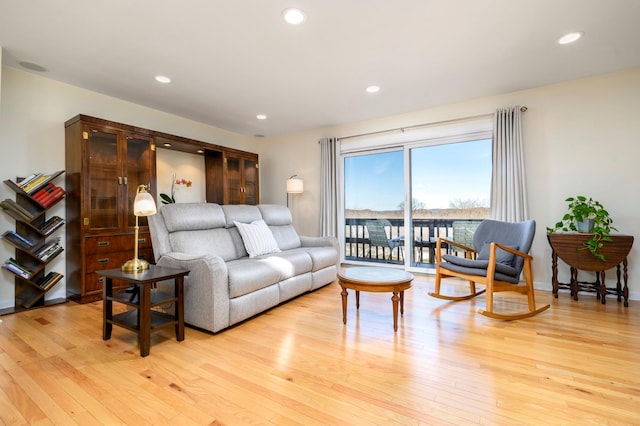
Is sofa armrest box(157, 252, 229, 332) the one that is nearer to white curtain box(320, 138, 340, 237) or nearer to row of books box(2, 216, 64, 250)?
row of books box(2, 216, 64, 250)

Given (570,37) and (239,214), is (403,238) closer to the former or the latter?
(239,214)

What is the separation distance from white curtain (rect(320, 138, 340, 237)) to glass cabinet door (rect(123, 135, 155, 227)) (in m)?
2.52

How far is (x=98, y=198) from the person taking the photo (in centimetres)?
324

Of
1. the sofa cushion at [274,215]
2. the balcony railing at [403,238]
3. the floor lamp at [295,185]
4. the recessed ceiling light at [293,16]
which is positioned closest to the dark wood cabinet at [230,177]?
the floor lamp at [295,185]

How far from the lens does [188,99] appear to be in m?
3.79

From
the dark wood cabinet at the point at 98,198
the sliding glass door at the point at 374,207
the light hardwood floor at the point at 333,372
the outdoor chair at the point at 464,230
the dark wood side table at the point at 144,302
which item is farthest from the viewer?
the sliding glass door at the point at 374,207

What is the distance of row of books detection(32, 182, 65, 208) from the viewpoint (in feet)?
9.68

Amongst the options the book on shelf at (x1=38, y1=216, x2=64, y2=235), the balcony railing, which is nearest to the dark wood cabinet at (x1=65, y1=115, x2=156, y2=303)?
the book on shelf at (x1=38, y1=216, x2=64, y2=235)

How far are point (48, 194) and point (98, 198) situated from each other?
411mm

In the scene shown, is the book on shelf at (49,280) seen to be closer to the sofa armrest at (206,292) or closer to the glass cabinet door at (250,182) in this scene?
the sofa armrest at (206,292)

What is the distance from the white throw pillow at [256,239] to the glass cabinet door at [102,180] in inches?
55.4

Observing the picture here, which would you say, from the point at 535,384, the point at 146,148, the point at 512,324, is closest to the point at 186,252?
the point at 146,148

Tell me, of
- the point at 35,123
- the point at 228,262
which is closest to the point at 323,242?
the point at 228,262

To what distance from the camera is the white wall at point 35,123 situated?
9.62ft
